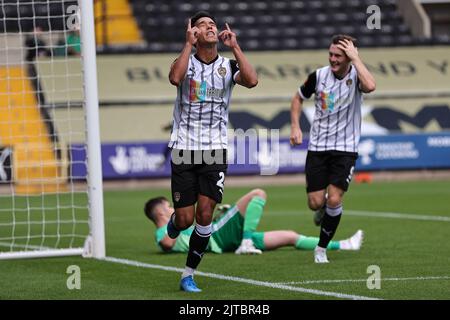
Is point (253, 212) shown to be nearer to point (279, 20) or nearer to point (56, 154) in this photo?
point (56, 154)

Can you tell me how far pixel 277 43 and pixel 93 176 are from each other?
1818 cm

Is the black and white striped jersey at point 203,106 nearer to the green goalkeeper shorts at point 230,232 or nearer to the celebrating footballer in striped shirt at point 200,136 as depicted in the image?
the celebrating footballer in striped shirt at point 200,136

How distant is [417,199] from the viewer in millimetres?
18781

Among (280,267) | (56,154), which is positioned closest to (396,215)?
(280,267)

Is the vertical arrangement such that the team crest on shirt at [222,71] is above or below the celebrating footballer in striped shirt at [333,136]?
above

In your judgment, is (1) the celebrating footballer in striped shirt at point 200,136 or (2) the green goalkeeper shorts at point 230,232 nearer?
(1) the celebrating footballer in striped shirt at point 200,136

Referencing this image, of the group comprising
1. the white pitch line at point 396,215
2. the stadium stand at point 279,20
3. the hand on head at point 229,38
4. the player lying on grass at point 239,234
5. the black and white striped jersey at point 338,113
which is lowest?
the white pitch line at point 396,215

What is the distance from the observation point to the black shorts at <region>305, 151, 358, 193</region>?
10359mm

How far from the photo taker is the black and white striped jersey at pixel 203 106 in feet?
27.8

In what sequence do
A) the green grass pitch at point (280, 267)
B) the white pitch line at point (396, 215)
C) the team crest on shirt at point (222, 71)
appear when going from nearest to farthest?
the green grass pitch at point (280, 267)
the team crest on shirt at point (222, 71)
the white pitch line at point (396, 215)

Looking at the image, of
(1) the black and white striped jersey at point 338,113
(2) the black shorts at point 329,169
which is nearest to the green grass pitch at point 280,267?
(2) the black shorts at point 329,169

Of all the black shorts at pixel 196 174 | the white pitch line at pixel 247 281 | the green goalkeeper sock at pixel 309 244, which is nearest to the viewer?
the white pitch line at pixel 247 281

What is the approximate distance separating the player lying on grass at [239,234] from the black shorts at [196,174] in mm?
2494
